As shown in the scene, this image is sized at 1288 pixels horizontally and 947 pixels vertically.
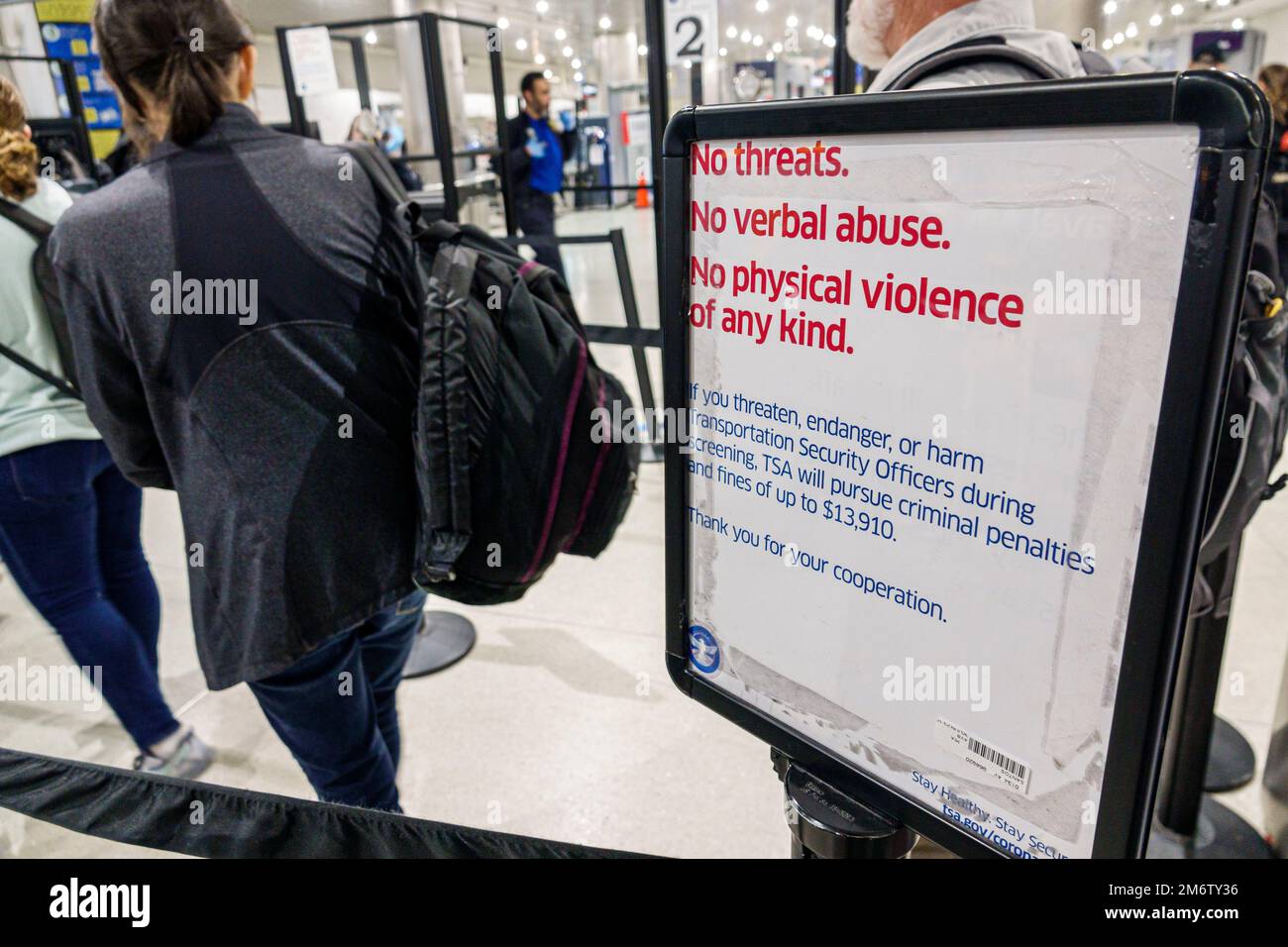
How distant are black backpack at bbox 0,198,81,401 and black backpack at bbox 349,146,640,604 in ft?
2.68

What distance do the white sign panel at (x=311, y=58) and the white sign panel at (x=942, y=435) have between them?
3564 mm

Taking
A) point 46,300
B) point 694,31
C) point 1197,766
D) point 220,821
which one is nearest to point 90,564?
point 46,300

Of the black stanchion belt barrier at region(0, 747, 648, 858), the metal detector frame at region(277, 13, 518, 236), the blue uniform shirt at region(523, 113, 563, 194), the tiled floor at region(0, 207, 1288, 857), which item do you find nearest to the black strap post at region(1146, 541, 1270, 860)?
the tiled floor at region(0, 207, 1288, 857)

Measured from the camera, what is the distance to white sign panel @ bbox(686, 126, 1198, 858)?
512mm

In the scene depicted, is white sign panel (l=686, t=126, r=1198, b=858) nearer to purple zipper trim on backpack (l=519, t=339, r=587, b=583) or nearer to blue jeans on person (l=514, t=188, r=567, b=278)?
purple zipper trim on backpack (l=519, t=339, r=587, b=583)

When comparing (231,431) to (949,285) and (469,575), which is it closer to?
(469,575)

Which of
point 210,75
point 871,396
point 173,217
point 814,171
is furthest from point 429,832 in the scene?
point 210,75

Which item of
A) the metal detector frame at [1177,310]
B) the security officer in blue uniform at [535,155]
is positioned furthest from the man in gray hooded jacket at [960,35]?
the security officer in blue uniform at [535,155]

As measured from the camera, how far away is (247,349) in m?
1.23

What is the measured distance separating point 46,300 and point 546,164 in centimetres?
492

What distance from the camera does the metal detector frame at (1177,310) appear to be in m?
0.44

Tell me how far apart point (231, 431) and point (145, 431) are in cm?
23
